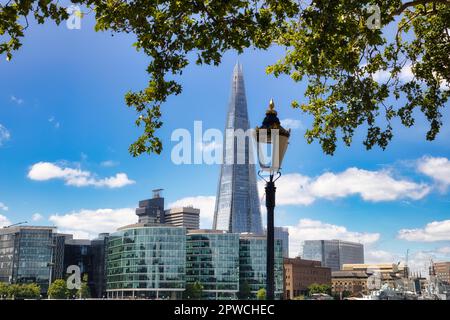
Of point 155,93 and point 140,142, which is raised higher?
point 155,93

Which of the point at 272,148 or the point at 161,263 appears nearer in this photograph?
the point at 272,148

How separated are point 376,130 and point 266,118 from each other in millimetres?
9403

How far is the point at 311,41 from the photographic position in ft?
42.4

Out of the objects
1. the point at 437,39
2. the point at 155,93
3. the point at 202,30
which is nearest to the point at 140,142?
the point at 155,93

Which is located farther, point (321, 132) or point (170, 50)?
point (321, 132)

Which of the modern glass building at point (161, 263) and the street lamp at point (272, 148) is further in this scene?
the modern glass building at point (161, 263)

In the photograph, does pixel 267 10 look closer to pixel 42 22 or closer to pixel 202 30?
pixel 202 30

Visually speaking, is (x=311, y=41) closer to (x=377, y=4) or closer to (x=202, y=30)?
(x=202, y=30)

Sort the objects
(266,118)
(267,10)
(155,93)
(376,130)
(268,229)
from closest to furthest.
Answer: (268,229) → (266,118) → (155,93) → (267,10) → (376,130)

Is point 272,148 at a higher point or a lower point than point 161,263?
lower

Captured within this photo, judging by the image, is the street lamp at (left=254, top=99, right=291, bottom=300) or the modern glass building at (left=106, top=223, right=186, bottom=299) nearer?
the street lamp at (left=254, top=99, right=291, bottom=300)

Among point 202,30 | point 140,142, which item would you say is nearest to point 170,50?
point 202,30
